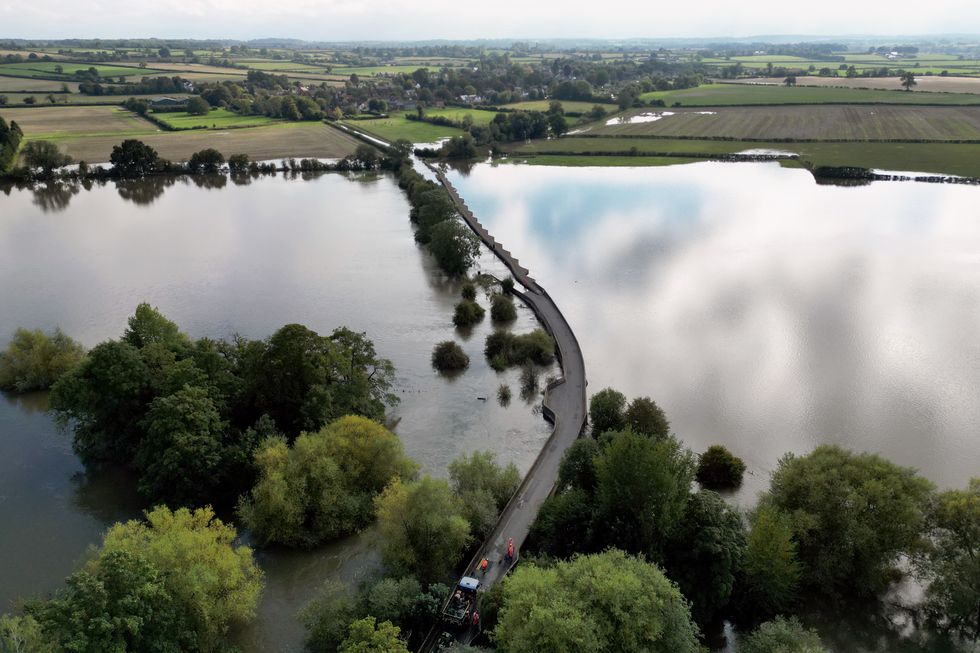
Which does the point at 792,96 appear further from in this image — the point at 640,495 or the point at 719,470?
the point at 640,495

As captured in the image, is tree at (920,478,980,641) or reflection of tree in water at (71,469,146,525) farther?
reflection of tree in water at (71,469,146,525)

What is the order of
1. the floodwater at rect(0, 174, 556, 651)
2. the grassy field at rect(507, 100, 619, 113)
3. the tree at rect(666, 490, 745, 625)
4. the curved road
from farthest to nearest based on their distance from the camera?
the grassy field at rect(507, 100, 619, 113) → the floodwater at rect(0, 174, 556, 651) → the curved road → the tree at rect(666, 490, 745, 625)

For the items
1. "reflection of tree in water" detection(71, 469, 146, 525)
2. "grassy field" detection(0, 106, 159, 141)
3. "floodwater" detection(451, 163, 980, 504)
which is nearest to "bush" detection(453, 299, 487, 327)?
"floodwater" detection(451, 163, 980, 504)

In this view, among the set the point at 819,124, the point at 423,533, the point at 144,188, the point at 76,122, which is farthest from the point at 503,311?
the point at 76,122

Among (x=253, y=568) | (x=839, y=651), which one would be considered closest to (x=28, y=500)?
(x=253, y=568)

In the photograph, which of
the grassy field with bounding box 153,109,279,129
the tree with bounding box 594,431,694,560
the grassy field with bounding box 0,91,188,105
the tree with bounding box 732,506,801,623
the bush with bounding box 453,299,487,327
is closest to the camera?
the tree with bounding box 732,506,801,623

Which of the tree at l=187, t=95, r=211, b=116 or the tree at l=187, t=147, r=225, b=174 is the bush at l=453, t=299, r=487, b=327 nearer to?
the tree at l=187, t=147, r=225, b=174

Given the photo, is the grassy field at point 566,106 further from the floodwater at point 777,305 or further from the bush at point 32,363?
the bush at point 32,363
